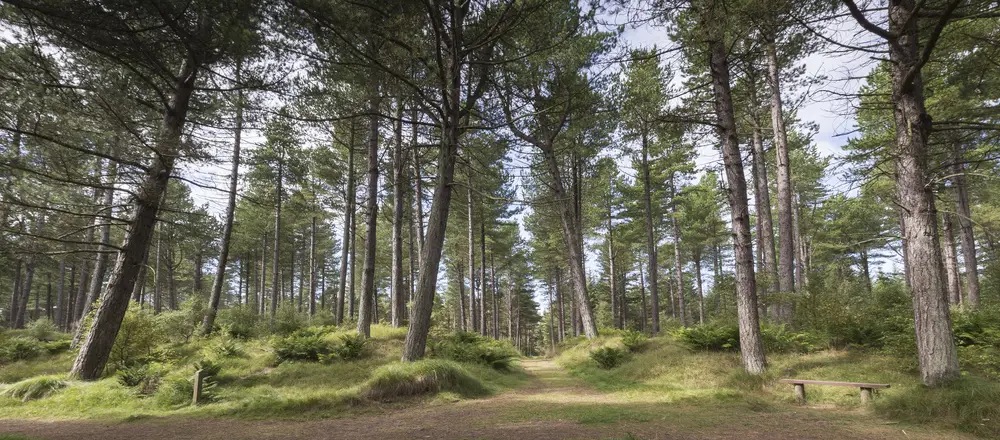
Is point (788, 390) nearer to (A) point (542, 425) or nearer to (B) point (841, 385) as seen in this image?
(B) point (841, 385)

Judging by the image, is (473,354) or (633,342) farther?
(633,342)

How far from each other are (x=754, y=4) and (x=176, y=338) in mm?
18341

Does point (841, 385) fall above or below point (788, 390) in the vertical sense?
above

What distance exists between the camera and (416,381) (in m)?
7.30

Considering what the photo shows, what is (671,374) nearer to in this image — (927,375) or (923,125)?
(927,375)

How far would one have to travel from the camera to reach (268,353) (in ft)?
33.8

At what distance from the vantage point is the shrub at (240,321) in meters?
14.1

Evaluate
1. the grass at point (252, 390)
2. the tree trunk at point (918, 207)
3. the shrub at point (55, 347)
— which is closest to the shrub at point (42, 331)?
the shrub at point (55, 347)

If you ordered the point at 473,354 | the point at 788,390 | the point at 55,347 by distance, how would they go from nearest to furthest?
1. the point at 788,390
2. the point at 473,354
3. the point at 55,347

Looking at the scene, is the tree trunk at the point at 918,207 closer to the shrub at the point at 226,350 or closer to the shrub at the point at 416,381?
the shrub at the point at 416,381

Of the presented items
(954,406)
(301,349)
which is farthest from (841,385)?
(301,349)

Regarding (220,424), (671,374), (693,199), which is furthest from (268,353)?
(693,199)

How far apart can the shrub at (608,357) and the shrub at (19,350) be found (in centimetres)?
1801

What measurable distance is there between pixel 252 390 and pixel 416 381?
3394 millimetres
